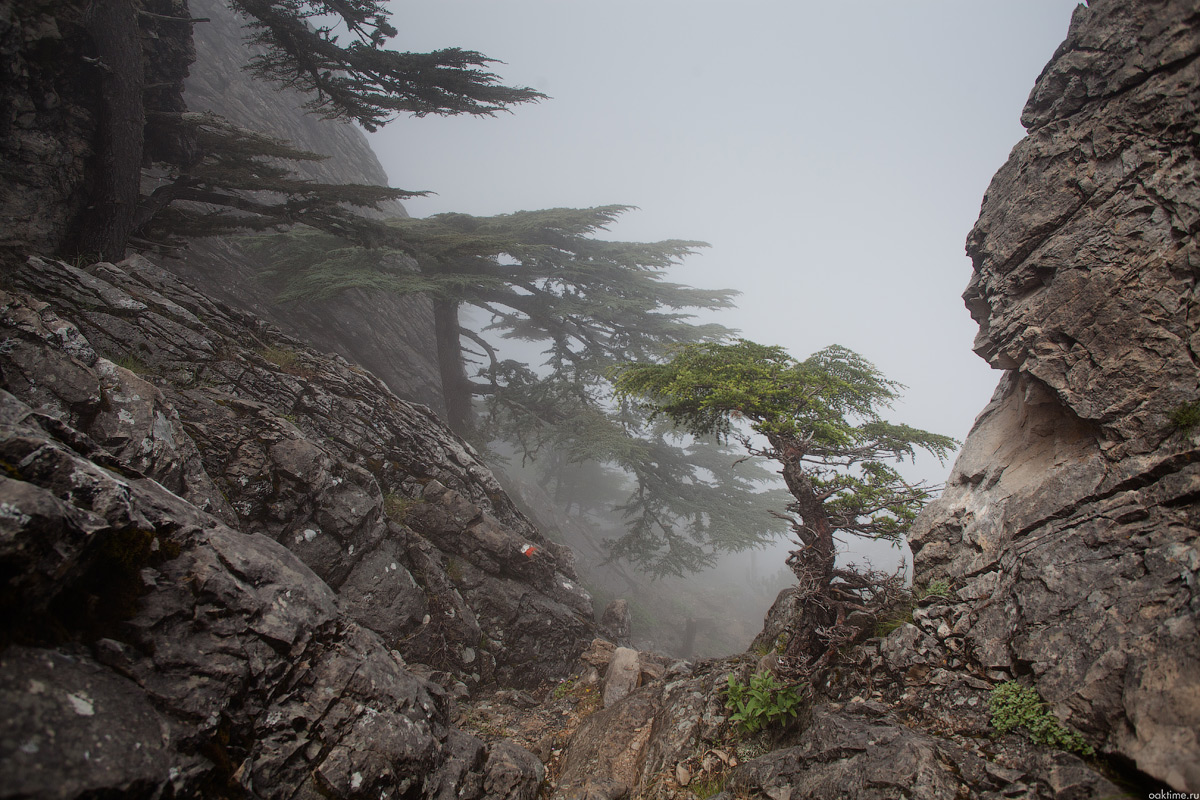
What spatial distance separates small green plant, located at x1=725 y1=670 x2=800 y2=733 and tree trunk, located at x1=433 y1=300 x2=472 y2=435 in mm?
12105

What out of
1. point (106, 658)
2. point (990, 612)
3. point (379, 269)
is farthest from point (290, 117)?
point (990, 612)

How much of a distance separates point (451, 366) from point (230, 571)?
12212mm

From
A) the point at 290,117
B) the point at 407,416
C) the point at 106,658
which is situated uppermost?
the point at 290,117

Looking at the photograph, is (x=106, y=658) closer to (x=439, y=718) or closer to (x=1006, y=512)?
(x=439, y=718)

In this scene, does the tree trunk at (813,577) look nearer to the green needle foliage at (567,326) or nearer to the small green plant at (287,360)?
the green needle foliage at (567,326)

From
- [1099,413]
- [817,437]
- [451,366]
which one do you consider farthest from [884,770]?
[451,366]

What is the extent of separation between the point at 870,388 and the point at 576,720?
23.5 feet

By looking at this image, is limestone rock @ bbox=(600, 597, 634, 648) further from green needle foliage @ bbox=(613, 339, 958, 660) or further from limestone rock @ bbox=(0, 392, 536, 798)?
limestone rock @ bbox=(0, 392, 536, 798)

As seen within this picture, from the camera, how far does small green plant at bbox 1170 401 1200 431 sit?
373 cm

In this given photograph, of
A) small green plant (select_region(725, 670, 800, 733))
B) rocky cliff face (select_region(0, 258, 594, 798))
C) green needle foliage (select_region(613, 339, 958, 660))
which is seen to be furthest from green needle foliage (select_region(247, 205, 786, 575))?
small green plant (select_region(725, 670, 800, 733))

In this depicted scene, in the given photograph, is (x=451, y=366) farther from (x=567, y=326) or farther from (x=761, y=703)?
(x=761, y=703)

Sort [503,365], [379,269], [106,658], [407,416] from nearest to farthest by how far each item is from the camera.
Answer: [106,658]
[407,416]
[379,269]
[503,365]

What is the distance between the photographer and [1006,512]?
4852 mm

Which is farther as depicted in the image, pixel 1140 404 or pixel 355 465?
pixel 355 465
